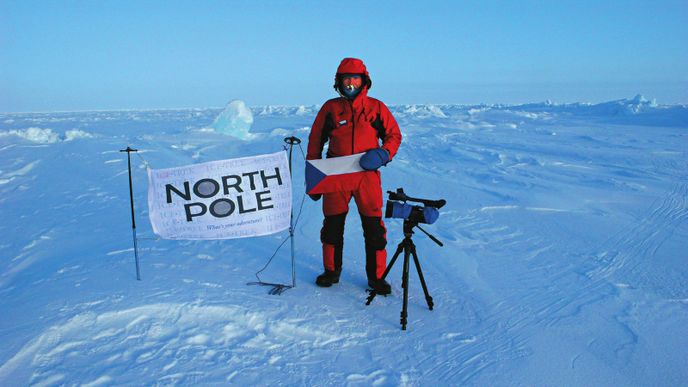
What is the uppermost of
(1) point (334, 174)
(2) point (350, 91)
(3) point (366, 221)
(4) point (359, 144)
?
Result: (2) point (350, 91)

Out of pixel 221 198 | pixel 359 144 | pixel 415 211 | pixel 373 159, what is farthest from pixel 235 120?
pixel 415 211

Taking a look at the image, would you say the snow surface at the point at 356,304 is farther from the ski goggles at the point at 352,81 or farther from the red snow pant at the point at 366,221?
the ski goggles at the point at 352,81

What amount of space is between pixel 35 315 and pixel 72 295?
253mm

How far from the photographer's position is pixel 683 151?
447 inches

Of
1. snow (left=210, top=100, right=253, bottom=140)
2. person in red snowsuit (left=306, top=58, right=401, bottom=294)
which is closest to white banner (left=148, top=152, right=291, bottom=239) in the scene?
person in red snowsuit (left=306, top=58, right=401, bottom=294)

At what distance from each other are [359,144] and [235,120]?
Result: 15.1m

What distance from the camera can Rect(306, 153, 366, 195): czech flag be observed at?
283 centimetres

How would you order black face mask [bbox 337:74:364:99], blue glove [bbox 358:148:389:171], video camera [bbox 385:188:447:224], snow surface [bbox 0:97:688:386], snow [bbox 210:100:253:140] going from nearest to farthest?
snow surface [bbox 0:97:688:386]
video camera [bbox 385:188:447:224]
blue glove [bbox 358:148:389:171]
black face mask [bbox 337:74:364:99]
snow [bbox 210:100:253:140]

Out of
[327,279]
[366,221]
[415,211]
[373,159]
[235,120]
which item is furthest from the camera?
[235,120]

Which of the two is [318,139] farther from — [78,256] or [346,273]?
[78,256]

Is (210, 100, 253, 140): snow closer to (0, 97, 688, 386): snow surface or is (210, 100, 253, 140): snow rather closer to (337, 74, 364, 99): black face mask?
(0, 97, 688, 386): snow surface

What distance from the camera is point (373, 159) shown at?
8.98 ft

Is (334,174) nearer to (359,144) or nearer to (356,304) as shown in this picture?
(359,144)

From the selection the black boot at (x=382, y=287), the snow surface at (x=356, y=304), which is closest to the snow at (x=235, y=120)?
the snow surface at (x=356, y=304)
